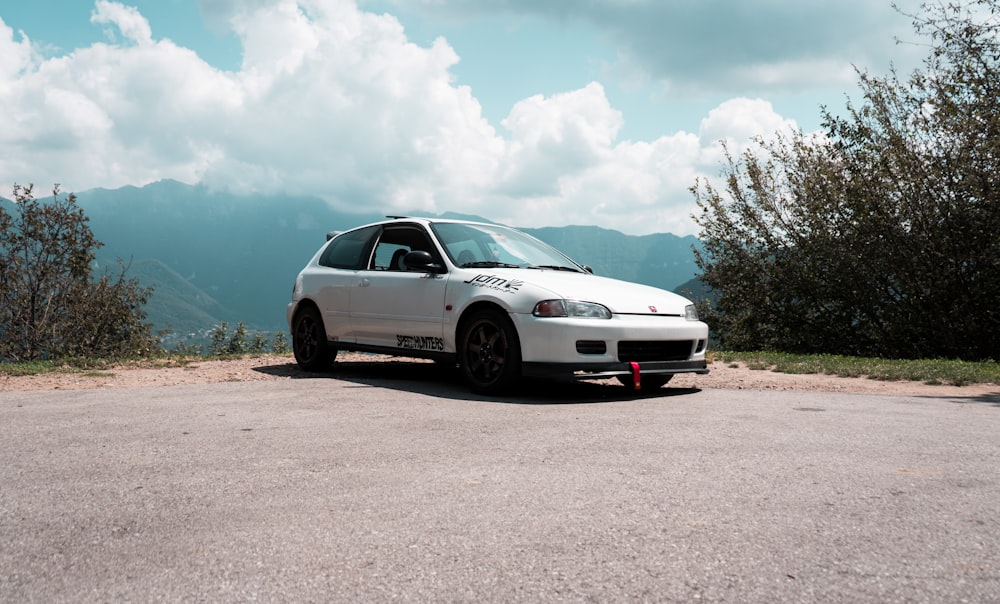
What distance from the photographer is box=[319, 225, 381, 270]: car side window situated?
929cm

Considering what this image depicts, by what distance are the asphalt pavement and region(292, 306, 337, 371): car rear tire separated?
3147 millimetres

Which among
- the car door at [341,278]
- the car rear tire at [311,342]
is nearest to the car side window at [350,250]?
the car door at [341,278]

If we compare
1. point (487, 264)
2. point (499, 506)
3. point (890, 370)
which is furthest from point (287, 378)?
point (890, 370)

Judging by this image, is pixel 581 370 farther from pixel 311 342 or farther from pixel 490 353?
pixel 311 342

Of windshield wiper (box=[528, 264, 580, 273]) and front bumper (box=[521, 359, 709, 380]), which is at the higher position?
windshield wiper (box=[528, 264, 580, 273])

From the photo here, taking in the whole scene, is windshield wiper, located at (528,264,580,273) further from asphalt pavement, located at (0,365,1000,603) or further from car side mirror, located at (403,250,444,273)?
asphalt pavement, located at (0,365,1000,603)

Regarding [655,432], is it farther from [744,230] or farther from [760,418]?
[744,230]

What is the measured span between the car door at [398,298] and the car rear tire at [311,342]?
657 mm

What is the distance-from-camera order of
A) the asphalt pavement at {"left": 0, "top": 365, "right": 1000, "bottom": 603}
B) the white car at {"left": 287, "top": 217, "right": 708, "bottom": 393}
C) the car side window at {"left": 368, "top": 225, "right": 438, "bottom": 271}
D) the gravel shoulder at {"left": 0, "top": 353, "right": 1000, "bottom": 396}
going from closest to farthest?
the asphalt pavement at {"left": 0, "top": 365, "right": 1000, "bottom": 603}
the white car at {"left": 287, "top": 217, "right": 708, "bottom": 393}
the gravel shoulder at {"left": 0, "top": 353, "right": 1000, "bottom": 396}
the car side window at {"left": 368, "top": 225, "right": 438, "bottom": 271}

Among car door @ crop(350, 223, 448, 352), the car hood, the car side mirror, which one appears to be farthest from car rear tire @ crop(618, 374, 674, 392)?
the car side mirror

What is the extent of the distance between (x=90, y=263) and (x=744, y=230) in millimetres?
17320

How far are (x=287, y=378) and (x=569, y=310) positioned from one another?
3.67 metres

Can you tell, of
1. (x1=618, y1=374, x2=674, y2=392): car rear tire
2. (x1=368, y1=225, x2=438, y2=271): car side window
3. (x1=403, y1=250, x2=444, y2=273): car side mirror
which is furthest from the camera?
(x1=368, y1=225, x2=438, y2=271): car side window

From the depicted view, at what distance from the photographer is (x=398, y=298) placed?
8.49m
